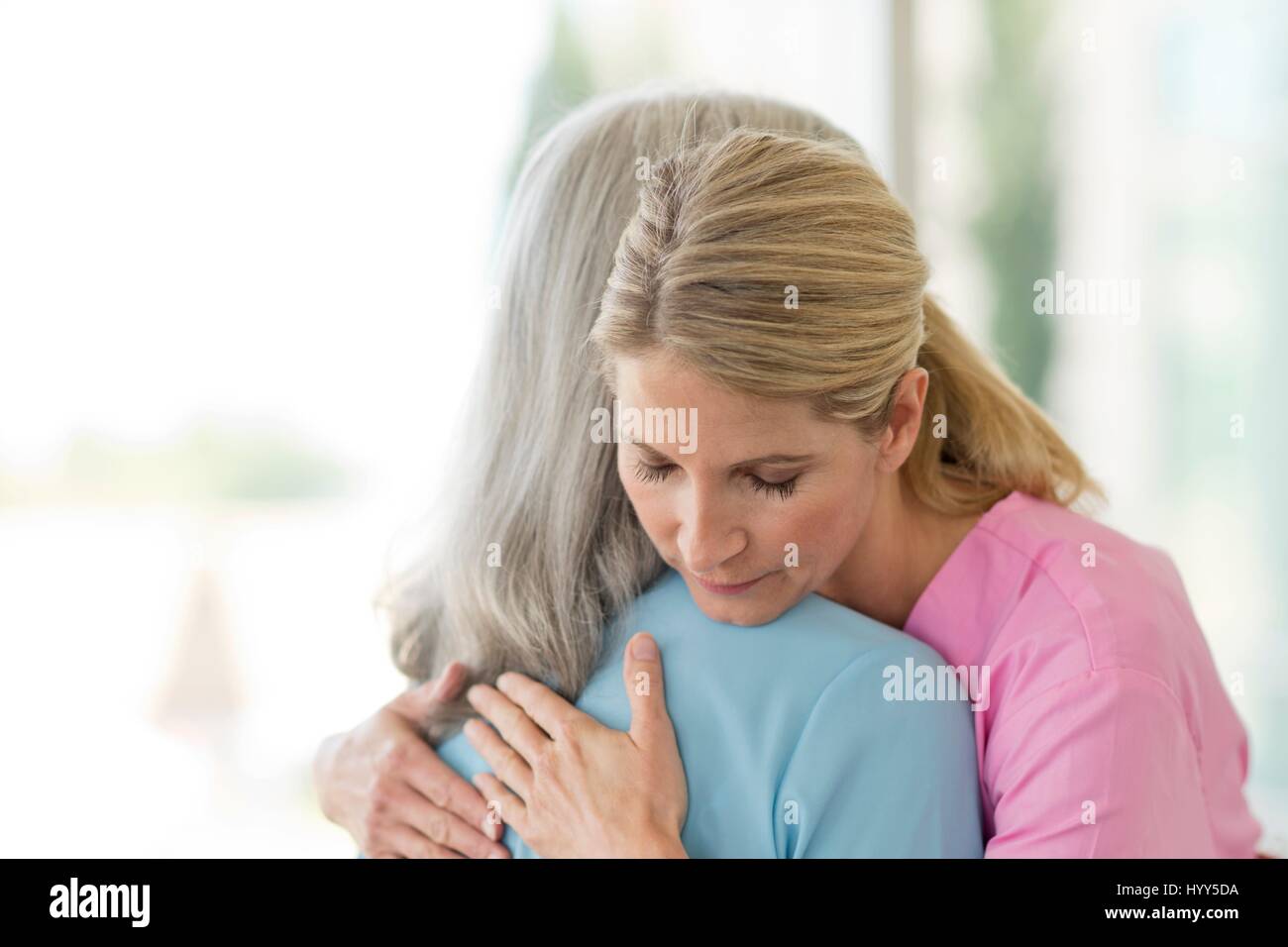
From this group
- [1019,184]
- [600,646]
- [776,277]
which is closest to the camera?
[776,277]

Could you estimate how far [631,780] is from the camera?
89 centimetres

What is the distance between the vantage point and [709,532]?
2.90 ft

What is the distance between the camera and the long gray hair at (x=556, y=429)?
103 centimetres

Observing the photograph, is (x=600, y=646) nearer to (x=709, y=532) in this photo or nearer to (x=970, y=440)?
(x=709, y=532)

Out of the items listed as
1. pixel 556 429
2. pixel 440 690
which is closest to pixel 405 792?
pixel 440 690

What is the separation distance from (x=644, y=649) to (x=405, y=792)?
13.0 inches

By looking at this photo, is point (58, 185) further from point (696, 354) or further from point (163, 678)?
point (696, 354)

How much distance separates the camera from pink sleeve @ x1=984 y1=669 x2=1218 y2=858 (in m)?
0.84

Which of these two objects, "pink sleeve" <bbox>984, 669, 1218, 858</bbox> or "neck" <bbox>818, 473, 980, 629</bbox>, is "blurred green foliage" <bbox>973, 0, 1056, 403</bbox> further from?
"pink sleeve" <bbox>984, 669, 1218, 858</bbox>

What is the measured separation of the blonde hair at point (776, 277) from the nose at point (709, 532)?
4.1 inches

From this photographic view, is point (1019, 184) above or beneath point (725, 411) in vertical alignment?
above

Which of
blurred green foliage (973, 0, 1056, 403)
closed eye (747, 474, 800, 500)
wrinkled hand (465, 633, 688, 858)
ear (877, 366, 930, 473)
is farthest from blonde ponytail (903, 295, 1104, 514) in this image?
blurred green foliage (973, 0, 1056, 403)

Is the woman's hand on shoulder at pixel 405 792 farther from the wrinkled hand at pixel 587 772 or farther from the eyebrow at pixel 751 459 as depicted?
the eyebrow at pixel 751 459
